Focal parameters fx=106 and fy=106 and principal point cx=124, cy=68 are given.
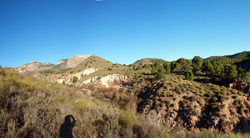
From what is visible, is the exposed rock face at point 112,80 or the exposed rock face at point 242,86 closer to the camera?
the exposed rock face at point 242,86

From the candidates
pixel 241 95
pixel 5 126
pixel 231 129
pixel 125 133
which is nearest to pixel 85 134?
pixel 125 133

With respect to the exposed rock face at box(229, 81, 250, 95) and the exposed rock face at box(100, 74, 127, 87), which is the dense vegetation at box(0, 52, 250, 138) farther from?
the exposed rock face at box(100, 74, 127, 87)

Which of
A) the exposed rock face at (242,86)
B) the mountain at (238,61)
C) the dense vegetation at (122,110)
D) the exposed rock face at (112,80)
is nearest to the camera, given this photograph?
the dense vegetation at (122,110)

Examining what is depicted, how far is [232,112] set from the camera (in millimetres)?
14203

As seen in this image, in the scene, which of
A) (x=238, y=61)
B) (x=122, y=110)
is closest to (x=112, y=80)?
(x=122, y=110)

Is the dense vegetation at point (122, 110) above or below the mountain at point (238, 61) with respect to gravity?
below

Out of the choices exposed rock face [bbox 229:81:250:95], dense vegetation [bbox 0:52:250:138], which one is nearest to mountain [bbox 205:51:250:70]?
dense vegetation [bbox 0:52:250:138]

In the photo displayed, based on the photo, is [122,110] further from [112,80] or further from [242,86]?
[112,80]

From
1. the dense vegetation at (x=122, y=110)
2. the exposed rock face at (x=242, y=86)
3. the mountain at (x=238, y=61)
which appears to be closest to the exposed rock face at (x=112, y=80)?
the dense vegetation at (x=122, y=110)

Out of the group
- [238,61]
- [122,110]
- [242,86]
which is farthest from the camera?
[238,61]

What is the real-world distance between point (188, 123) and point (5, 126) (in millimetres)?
17005

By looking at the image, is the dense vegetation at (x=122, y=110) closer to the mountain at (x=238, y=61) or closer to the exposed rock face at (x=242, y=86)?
the exposed rock face at (x=242, y=86)

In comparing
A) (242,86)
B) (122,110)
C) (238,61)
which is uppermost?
(238,61)

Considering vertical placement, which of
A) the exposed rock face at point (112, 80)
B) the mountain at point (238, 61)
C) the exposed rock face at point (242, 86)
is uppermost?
the mountain at point (238, 61)
